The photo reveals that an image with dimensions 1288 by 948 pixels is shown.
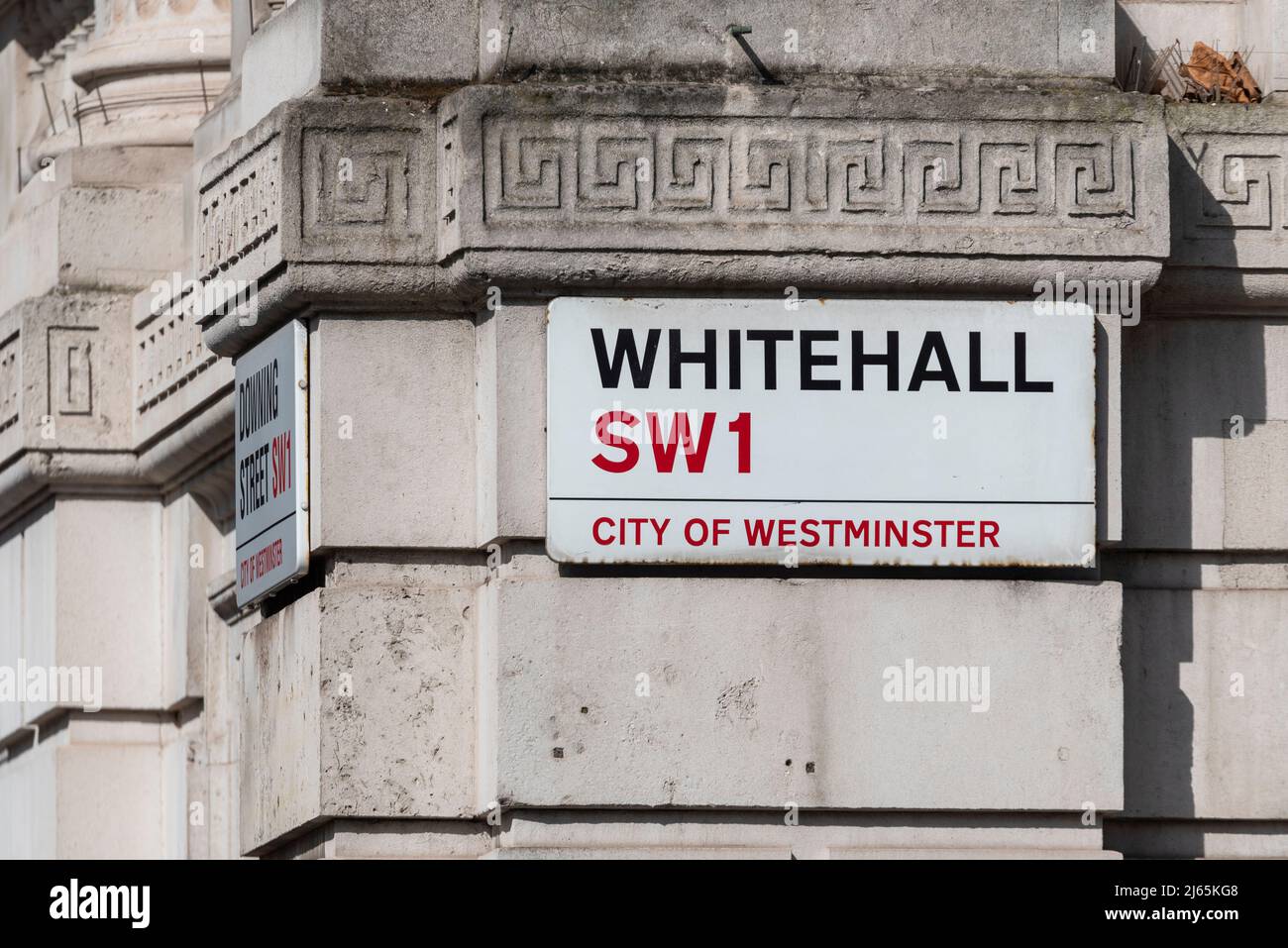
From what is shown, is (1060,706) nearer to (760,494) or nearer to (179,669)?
(760,494)

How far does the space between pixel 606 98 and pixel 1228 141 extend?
2622 mm

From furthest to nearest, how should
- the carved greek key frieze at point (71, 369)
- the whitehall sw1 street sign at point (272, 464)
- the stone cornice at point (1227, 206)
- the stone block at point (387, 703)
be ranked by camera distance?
the carved greek key frieze at point (71, 369) → the stone cornice at point (1227, 206) → the whitehall sw1 street sign at point (272, 464) → the stone block at point (387, 703)

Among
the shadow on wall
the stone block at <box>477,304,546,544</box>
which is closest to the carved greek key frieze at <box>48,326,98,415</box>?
the stone block at <box>477,304,546,544</box>

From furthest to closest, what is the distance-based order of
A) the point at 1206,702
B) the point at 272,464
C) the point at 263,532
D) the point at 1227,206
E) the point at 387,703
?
the point at 263,532, the point at 272,464, the point at 1227,206, the point at 1206,702, the point at 387,703

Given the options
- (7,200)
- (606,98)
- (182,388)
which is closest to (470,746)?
(606,98)

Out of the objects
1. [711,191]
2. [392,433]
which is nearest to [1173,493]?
[711,191]

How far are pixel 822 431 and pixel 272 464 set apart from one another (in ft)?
7.77

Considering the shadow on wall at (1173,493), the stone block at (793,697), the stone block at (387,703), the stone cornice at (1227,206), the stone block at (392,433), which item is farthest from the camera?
Result: the stone cornice at (1227,206)

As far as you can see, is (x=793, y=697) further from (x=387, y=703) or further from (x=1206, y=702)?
(x=1206, y=702)

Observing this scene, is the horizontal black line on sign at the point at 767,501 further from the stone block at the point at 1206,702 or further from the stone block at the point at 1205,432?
the stone block at the point at 1206,702

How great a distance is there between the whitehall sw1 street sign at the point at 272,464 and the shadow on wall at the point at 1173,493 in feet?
11.1

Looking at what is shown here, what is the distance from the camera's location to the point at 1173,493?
1545 cm

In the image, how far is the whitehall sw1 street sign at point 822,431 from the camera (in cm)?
1475

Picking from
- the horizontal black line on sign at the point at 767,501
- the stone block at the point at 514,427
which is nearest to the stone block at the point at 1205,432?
the horizontal black line on sign at the point at 767,501
